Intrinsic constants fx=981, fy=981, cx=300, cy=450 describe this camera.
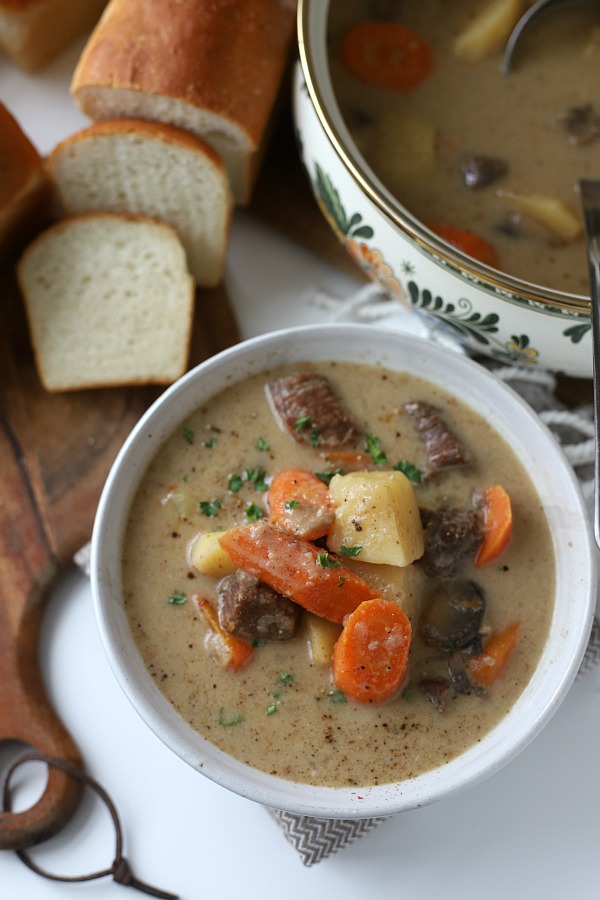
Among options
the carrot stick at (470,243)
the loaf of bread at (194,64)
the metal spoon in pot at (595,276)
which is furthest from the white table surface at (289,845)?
the loaf of bread at (194,64)

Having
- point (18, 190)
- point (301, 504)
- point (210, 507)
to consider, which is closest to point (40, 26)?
point (18, 190)

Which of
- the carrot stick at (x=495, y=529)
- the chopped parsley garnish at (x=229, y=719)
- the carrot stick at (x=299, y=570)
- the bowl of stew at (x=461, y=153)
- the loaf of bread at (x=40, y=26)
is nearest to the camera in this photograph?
the carrot stick at (x=299, y=570)

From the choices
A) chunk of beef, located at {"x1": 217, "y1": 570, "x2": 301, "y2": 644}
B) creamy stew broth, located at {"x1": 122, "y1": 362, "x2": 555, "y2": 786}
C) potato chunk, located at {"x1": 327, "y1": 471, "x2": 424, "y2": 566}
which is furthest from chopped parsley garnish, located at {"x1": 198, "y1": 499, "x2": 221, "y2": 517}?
potato chunk, located at {"x1": 327, "y1": 471, "x2": 424, "y2": 566}

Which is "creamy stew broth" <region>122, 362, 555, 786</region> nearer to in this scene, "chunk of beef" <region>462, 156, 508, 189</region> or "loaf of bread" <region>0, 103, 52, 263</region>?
"chunk of beef" <region>462, 156, 508, 189</region>

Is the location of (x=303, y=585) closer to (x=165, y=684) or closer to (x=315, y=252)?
(x=165, y=684)

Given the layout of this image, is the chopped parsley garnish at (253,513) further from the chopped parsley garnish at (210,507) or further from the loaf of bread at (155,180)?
the loaf of bread at (155,180)

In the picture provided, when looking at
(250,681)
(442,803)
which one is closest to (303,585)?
(250,681)
